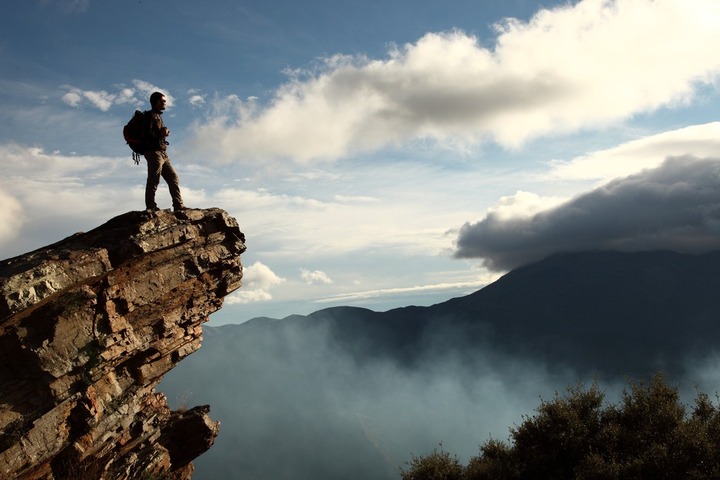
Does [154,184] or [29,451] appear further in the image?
[154,184]

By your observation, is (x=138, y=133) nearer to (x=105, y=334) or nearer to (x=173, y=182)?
(x=173, y=182)

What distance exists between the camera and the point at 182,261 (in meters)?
21.5

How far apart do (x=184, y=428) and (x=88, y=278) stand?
446 inches

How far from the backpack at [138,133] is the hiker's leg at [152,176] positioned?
45cm

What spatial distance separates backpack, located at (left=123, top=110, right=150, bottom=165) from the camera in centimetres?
2216

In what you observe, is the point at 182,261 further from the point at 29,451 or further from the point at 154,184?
the point at 29,451

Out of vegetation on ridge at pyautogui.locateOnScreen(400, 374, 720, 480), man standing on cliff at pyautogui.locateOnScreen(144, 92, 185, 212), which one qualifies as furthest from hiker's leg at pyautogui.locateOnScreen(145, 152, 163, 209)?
vegetation on ridge at pyautogui.locateOnScreen(400, 374, 720, 480)

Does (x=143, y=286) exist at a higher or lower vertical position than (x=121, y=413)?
higher

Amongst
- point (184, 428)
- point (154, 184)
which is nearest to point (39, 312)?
point (154, 184)

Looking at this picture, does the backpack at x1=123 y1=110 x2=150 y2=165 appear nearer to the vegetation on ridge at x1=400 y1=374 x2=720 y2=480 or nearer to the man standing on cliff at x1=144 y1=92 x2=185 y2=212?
the man standing on cliff at x1=144 y1=92 x2=185 y2=212

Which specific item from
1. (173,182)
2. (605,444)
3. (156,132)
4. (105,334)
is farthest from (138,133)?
(605,444)

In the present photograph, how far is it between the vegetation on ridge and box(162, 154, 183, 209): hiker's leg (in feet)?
67.5

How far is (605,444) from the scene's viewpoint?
27.5m

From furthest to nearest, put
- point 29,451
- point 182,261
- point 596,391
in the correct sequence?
1. point 596,391
2. point 182,261
3. point 29,451
